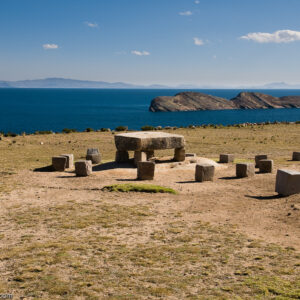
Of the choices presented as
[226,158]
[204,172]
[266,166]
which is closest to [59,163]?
[204,172]

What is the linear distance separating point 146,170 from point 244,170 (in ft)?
16.6

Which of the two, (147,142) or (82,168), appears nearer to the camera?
(82,168)

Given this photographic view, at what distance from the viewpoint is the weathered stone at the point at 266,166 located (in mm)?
21719

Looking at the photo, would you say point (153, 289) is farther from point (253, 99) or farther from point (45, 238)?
point (253, 99)

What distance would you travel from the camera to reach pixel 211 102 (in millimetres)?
157000

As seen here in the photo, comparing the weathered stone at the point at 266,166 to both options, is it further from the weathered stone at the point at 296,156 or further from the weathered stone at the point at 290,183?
the weathered stone at the point at 290,183

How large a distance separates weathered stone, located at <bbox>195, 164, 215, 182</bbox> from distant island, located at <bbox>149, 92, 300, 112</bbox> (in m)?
122

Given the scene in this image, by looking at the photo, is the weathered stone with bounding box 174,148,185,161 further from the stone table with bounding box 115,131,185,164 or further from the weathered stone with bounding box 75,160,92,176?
the weathered stone with bounding box 75,160,92,176

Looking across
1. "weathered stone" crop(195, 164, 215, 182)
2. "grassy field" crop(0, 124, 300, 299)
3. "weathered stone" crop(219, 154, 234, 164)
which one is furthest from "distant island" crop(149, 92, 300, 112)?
"grassy field" crop(0, 124, 300, 299)

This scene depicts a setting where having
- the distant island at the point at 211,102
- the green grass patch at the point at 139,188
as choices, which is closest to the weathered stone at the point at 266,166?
the green grass patch at the point at 139,188

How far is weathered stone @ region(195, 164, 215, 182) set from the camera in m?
19.6

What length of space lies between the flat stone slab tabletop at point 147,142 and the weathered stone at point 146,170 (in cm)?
250

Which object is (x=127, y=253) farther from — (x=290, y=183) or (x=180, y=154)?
(x=180, y=154)

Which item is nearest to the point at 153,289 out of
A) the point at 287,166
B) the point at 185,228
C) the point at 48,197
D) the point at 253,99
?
the point at 185,228
